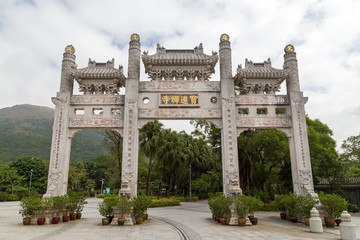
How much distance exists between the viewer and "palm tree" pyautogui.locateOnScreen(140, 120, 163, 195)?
57.6 feet

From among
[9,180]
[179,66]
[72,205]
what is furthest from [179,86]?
[9,180]

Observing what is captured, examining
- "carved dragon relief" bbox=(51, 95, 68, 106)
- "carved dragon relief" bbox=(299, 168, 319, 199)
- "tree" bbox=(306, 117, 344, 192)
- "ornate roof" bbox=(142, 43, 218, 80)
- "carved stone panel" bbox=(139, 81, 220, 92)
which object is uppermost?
"ornate roof" bbox=(142, 43, 218, 80)

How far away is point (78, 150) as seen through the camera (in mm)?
68188

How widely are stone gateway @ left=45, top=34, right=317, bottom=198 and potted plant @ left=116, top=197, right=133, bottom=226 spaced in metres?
0.84

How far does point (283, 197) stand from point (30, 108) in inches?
5046

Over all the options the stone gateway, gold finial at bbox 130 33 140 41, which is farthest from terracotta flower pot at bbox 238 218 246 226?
gold finial at bbox 130 33 140 41

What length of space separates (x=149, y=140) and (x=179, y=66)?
8624 mm

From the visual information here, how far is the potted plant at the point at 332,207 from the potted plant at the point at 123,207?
6.42 metres

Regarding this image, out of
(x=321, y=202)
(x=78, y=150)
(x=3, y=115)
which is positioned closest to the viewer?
(x=321, y=202)

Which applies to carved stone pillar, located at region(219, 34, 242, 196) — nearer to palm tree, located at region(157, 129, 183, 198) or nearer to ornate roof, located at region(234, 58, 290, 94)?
ornate roof, located at region(234, 58, 290, 94)

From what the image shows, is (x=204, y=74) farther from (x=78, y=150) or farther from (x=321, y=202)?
(x=78, y=150)

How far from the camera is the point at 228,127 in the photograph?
9.65 meters

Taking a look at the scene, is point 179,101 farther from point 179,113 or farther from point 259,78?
point 259,78

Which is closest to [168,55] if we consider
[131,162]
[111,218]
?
[131,162]
